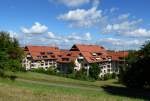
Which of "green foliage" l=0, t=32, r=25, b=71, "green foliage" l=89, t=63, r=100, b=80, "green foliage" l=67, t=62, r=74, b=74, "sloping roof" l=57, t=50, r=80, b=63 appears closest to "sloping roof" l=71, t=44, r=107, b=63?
"sloping roof" l=57, t=50, r=80, b=63

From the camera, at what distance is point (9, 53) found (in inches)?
2135

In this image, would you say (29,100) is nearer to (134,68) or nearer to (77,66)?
(134,68)

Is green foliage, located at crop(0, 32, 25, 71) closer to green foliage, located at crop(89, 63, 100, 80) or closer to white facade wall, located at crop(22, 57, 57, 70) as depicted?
green foliage, located at crop(89, 63, 100, 80)

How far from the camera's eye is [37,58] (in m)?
117

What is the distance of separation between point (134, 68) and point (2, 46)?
63.3ft

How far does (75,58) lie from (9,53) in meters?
52.9

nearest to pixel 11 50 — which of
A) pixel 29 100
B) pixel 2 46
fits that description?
pixel 2 46

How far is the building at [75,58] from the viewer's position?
106562 mm

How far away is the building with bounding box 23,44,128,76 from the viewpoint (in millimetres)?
106562

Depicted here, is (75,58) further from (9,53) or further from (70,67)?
(9,53)

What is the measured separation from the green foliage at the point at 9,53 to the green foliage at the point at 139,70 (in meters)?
16.4

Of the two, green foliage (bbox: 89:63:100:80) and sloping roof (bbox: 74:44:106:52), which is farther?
sloping roof (bbox: 74:44:106:52)

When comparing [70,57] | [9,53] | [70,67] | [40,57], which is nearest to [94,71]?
[70,67]

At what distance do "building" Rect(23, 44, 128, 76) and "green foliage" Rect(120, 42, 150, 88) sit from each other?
47.3 meters
